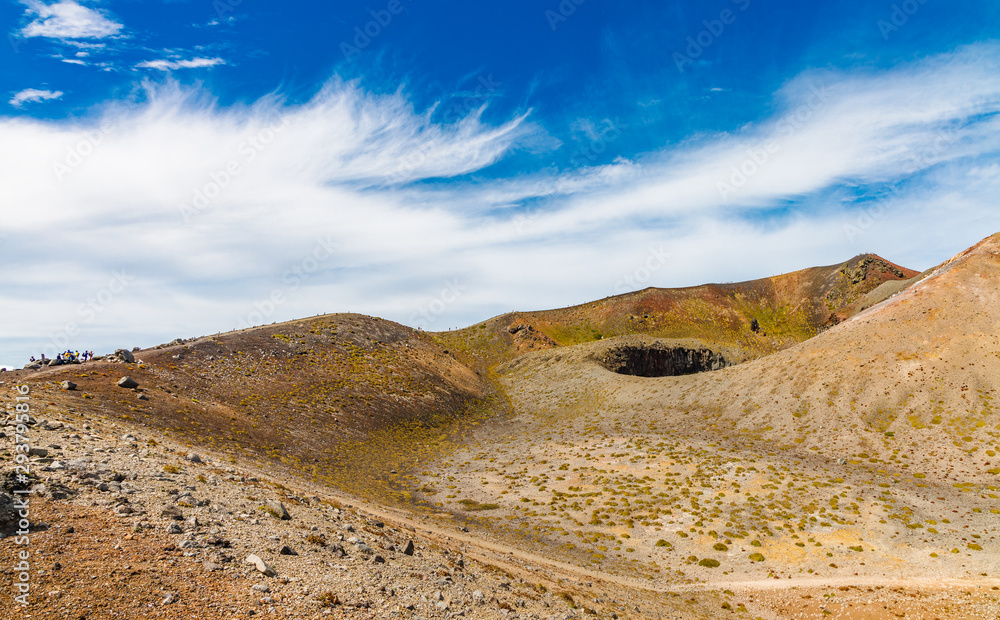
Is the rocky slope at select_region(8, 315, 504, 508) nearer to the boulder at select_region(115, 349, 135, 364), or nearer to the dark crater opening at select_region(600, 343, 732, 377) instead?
the boulder at select_region(115, 349, 135, 364)

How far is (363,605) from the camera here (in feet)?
42.4

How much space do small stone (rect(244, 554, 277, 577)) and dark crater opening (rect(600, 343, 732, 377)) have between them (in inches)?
2943

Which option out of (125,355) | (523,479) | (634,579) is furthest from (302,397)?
(634,579)

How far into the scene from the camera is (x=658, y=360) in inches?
3782

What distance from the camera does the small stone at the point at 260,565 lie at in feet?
42.2

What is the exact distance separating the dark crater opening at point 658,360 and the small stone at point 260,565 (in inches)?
2943

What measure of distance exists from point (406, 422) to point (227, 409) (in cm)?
1965

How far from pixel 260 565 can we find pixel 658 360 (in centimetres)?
9128

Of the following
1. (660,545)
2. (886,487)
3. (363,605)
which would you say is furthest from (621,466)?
(363,605)

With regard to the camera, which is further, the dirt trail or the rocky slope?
the rocky slope

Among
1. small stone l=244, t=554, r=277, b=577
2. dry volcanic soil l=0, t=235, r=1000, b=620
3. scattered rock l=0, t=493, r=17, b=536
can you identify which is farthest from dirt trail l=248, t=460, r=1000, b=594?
scattered rock l=0, t=493, r=17, b=536

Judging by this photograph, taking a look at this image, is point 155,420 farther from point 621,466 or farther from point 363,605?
point 621,466

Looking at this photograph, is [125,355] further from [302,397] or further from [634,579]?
[634,579]

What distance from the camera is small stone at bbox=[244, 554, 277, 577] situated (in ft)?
42.2
